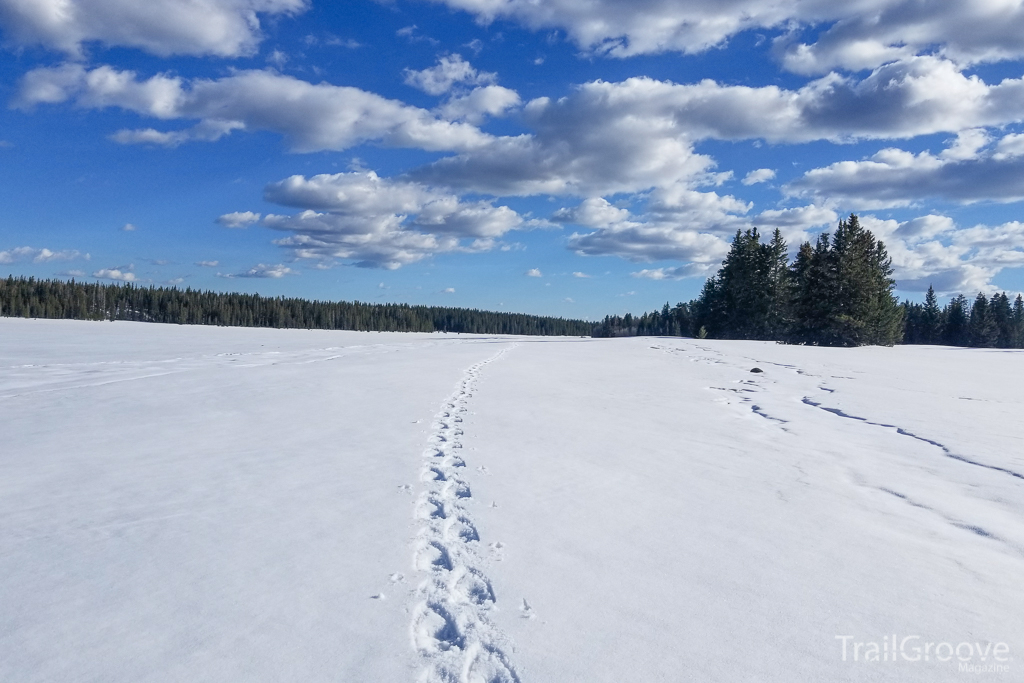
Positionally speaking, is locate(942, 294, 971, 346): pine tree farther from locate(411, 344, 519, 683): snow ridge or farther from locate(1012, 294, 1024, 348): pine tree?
locate(411, 344, 519, 683): snow ridge

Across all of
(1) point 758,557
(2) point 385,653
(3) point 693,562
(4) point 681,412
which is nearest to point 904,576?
(1) point 758,557

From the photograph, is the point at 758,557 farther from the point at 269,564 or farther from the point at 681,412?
the point at 681,412

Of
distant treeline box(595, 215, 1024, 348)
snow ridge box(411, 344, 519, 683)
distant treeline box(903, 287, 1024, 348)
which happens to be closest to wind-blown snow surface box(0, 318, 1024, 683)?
snow ridge box(411, 344, 519, 683)

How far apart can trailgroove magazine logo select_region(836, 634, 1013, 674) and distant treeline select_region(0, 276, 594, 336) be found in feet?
272

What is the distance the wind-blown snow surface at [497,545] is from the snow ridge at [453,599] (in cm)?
2

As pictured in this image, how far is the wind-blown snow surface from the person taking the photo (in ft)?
9.21

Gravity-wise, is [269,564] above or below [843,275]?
below

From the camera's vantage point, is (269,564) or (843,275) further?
(843,275)

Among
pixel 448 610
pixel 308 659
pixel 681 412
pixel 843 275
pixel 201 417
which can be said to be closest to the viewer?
pixel 308 659

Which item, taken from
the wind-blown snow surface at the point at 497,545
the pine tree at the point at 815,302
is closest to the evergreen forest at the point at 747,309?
the pine tree at the point at 815,302

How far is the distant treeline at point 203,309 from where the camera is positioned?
76.0m

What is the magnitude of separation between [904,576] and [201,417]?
860 cm

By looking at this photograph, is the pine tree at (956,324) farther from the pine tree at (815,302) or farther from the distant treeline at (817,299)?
the pine tree at (815,302)

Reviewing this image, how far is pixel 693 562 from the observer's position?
12.8 feet
